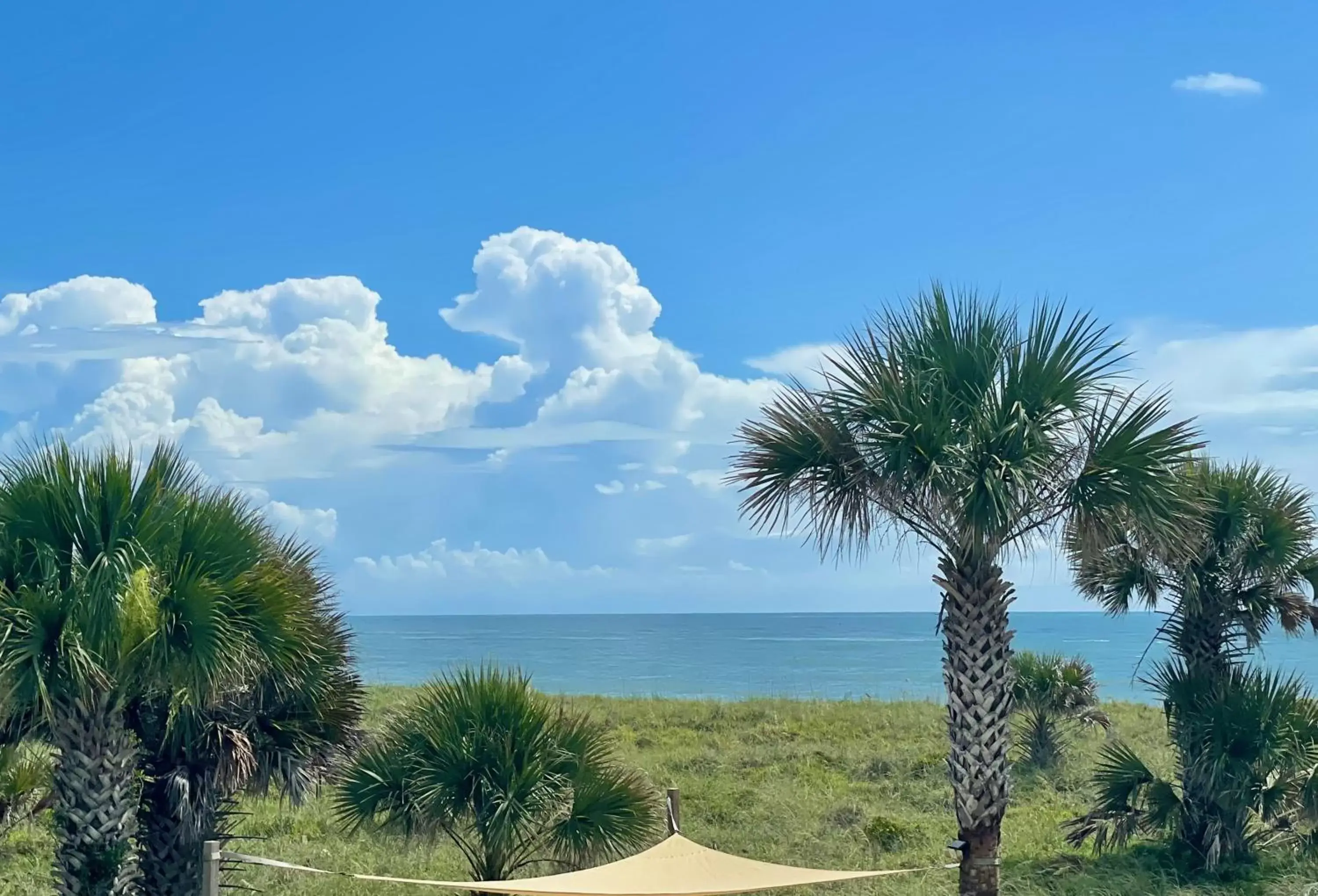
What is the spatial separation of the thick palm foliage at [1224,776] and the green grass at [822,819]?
411mm

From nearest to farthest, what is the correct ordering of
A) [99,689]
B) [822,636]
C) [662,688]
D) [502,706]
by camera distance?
[99,689] < [502,706] < [662,688] < [822,636]

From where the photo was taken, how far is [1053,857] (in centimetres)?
1477

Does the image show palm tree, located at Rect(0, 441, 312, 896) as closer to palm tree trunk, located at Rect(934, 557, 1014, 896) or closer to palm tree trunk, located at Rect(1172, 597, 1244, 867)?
palm tree trunk, located at Rect(934, 557, 1014, 896)

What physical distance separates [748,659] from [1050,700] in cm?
8675

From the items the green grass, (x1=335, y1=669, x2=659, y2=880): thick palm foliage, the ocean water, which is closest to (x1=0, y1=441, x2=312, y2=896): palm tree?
(x1=335, y1=669, x2=659, y2=880): thick palm foliage

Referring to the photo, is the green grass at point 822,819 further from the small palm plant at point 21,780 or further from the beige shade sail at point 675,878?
the beige shade sail at point 675,878

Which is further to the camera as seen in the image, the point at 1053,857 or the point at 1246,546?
the point at 1053,857

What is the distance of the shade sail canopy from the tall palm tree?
6.25 meters

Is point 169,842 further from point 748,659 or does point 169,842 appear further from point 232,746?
point 748,659

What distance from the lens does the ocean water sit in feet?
207

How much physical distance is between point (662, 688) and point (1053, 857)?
166 ft

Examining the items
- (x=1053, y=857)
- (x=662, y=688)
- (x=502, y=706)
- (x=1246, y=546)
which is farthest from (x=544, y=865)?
(x=662, y=688)

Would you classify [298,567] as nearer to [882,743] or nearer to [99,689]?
[99,689]

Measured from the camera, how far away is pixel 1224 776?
A: 42.9 feet
